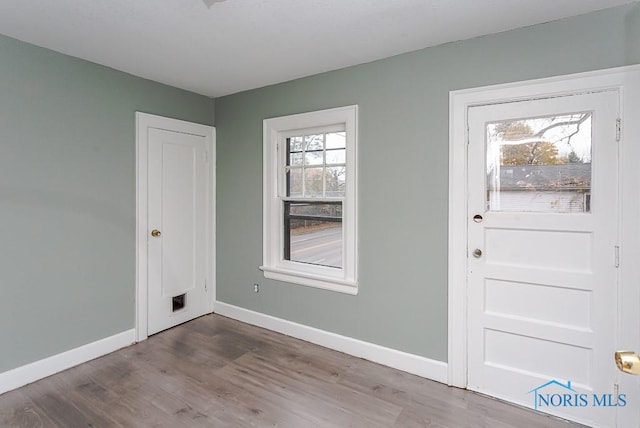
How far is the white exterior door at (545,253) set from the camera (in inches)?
76.6

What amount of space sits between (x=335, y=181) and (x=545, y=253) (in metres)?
1.71

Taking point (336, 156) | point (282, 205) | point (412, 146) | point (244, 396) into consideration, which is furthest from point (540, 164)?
point (244, 396)

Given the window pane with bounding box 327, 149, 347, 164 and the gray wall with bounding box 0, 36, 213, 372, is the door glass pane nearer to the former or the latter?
the window pane with bounding box 327, 149, 347, 164

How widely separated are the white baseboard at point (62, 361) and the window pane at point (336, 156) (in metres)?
2.46

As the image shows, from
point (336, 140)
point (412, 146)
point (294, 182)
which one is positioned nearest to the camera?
point (412, 146)

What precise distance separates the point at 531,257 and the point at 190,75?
10.4 ft

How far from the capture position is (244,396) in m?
2.27

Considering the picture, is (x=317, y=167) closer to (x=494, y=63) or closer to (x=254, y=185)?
(x=254, y=185)

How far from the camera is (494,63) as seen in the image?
222 cm

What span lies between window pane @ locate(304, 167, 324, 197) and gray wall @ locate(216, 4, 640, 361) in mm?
528

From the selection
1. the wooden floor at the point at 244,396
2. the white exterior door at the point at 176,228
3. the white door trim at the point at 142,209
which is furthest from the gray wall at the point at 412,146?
the white door trim at the point at 142,209

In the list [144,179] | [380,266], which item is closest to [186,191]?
[144,179]

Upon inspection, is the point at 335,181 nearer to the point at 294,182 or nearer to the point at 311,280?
the point at 294,182

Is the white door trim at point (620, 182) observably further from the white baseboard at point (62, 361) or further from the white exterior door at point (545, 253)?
the white baseboard at point (62, 361)
